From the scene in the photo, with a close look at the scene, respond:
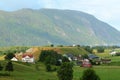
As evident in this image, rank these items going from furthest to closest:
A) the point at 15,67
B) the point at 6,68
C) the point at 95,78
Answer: the point at 15,67, the point at 6,68, the point at 95,78

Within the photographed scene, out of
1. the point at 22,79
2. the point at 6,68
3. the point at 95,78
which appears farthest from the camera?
the point at 6,68

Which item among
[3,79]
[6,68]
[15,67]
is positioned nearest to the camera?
Answer: [3,79]

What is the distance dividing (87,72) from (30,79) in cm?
3533

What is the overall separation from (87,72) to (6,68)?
218 ft

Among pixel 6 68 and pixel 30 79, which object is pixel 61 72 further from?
pixel 6 68

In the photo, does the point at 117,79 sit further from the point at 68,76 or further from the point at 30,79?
the point at 30,79

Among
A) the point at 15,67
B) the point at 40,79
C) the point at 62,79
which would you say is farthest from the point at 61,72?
the point at 15,67

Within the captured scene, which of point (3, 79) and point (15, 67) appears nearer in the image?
point (3, 79)

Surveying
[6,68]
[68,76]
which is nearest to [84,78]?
[68,76]

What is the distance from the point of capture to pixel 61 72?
106 metres

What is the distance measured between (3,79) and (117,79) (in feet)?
117

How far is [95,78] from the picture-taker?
268ft

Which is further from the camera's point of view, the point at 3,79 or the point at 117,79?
the point at 117,79

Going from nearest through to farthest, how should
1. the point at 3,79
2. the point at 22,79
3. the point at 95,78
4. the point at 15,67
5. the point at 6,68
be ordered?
the point at 95,78
the point at 3,79
the point at 22,79
the point at 6,68
the point at 15,67
